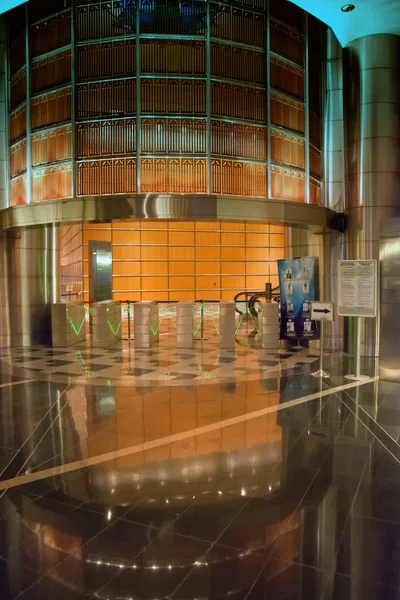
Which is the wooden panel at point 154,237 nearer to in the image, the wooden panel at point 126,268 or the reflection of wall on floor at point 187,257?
the reflection of wall on floor at point 187,257

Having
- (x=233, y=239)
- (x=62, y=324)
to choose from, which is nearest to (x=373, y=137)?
(x=62, y=324)

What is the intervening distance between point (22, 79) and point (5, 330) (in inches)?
266

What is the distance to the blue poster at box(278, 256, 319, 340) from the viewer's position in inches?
523

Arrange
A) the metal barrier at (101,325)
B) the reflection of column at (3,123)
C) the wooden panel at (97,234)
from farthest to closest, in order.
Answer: the wooden panel at (97,234), the metal barrier at (101,325), the reflection of column at (3,123)

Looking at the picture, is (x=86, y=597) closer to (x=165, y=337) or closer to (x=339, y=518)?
(x=339, y=518)

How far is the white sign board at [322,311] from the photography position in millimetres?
10727

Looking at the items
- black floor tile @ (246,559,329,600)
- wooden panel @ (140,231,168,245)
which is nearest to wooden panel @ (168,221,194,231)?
wooden panel @ (140,231,168,245)

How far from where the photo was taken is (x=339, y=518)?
4.49 m

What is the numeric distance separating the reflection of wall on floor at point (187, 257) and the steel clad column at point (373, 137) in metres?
12.8

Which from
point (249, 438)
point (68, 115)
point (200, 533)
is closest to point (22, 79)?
point (68, 115)

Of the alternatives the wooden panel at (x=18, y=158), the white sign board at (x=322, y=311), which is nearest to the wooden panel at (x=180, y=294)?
the wooden panel at (x=18, y=158)

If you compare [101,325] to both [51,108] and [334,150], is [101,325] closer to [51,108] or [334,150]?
[51,108]

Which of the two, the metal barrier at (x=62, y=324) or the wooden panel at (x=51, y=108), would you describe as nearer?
the wooden panel at (x=51, y=108)

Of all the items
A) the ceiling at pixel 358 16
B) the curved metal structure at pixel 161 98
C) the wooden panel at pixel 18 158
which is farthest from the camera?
the wooden panel at pixel 18 158
